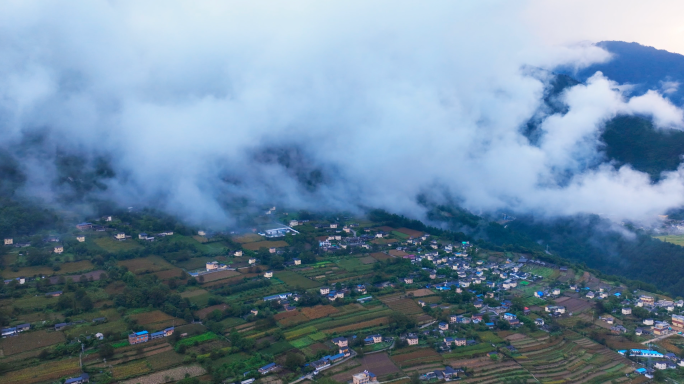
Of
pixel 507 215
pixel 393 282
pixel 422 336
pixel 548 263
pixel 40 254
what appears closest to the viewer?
pixel 422 336

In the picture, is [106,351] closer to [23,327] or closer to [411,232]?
[23,327]

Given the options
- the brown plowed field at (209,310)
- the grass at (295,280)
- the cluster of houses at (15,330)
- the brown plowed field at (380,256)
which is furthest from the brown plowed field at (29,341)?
the brown plowed field at (380,256)

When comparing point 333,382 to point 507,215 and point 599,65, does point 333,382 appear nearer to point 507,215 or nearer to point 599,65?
point 507,215

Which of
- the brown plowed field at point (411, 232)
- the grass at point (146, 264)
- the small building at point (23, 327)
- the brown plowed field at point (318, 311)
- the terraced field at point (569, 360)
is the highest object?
the brown plowed field at point (411, 232)

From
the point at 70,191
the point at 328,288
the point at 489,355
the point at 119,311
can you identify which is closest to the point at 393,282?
the point at 328,288

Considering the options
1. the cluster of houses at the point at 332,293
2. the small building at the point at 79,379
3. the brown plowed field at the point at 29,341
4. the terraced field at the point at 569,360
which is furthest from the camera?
the cluster of houses at the point at 332,293

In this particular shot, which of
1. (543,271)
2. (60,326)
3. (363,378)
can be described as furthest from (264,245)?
(543,271)

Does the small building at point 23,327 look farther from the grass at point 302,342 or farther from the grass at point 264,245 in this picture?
the grass at point 264,245
